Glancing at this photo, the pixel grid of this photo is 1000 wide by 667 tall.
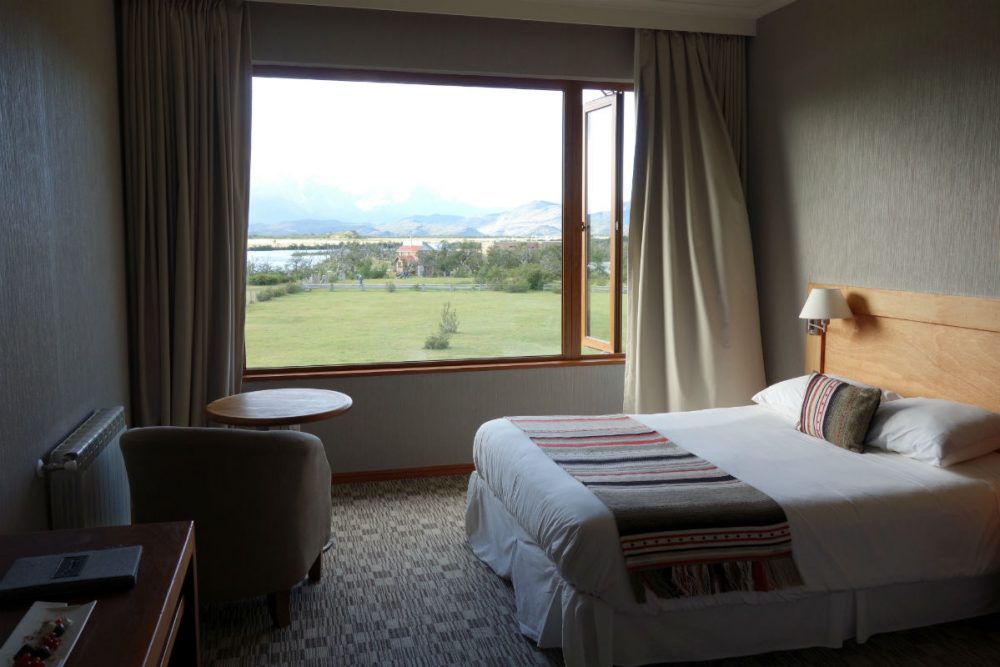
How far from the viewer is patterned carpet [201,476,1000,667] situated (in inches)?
107

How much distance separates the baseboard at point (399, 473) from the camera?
4613 mm

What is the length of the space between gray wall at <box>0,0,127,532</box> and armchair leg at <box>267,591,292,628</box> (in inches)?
32.0

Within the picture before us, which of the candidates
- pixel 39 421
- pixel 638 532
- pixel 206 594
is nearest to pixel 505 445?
pixel 638 532

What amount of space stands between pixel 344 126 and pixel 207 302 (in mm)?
1290

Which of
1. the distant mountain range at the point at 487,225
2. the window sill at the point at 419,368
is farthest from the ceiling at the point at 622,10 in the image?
the window sill at the point at 419,368

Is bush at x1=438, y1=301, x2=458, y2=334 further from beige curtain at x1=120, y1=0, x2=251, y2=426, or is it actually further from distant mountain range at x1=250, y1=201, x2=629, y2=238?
beige curtain at x1=120, y1=0, x2=251, y2=426

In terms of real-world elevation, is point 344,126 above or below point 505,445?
above

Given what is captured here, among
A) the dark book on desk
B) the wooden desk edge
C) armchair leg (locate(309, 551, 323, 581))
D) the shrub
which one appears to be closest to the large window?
the shrub

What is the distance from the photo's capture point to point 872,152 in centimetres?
385

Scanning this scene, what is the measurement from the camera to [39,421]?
8.25ft

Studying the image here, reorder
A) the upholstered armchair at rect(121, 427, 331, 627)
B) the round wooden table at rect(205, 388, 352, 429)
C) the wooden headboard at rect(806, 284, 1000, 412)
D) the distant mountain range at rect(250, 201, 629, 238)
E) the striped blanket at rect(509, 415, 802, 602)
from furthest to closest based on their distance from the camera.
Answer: the distant mountain range at rect(250, 201, 629, 238) < the round wooden table at rect(205, 388, 352, 429) < the wooden headboard at rect(806, 284, 1000, 412) < the upholstered armchair at rect(121, 427, 331, 627) < the striped blanket at rect(509, 415, 802, 602)

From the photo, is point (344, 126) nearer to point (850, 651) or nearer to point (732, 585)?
point (732, 585)

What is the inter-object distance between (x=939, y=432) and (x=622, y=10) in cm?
279

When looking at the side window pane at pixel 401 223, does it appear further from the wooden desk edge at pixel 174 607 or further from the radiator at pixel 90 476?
the wooden desk edge at pixel 174 607
